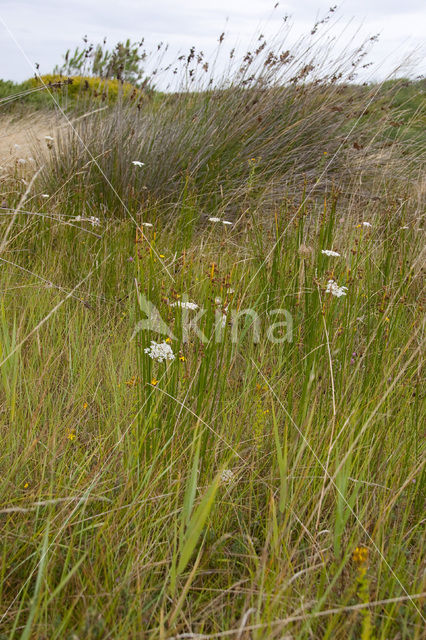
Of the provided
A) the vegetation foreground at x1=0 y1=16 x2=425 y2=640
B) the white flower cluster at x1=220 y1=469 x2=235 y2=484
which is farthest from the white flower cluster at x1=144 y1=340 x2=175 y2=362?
the white flower cluster at x1=220 y1=469 x2=235 y2=484

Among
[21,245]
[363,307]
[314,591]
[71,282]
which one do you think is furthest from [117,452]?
[21,245]

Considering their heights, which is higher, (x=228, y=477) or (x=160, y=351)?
(x=160, y=351)

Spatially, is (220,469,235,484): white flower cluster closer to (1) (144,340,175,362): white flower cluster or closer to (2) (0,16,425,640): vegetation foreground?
(2) (0,16,425,640): vegetation foreground

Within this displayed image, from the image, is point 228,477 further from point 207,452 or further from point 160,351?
point 160,351

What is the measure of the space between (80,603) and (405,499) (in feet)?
2.67

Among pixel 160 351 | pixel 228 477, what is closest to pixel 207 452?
pixel 228 477

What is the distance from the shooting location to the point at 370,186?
16.3 feet

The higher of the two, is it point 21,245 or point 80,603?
point 21,245

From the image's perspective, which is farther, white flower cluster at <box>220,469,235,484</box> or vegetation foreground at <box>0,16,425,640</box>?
white flower cluster at <box>220,469,235,484</box>

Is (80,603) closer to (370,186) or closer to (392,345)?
(392,345)

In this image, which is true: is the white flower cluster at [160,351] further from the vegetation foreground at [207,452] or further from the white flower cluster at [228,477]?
the white flower cluster at [228,477]

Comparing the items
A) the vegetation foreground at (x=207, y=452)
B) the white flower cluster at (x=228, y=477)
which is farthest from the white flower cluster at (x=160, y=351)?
the white flower cluster at (x=228, y=477)

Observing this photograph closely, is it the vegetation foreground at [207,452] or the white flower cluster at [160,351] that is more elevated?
the white flower cluster at [160,351]

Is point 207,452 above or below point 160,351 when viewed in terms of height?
below
